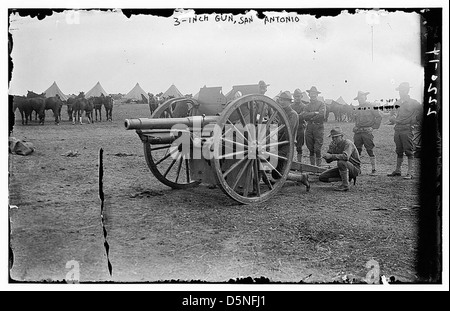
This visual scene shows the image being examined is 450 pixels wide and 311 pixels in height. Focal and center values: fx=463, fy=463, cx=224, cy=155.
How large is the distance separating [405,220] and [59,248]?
3400mm

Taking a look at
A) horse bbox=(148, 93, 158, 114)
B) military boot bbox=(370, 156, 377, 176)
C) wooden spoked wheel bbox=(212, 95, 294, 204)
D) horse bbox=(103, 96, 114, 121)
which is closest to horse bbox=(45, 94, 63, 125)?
horse bbox=(103, 96, 114, 121)

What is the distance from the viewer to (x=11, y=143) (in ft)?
14.1

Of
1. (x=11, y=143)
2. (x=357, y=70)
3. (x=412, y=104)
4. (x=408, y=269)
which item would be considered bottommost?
(x=408, y=269)

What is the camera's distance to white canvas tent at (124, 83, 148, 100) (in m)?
4.64

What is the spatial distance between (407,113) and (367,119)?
760 mm

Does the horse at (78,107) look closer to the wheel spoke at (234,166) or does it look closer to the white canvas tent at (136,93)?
the white canvas tent at (136,93)

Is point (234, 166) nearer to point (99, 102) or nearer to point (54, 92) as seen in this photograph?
point (99, 102)

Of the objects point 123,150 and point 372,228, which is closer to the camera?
point 372,228

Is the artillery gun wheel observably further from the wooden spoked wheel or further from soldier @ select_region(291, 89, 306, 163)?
soldier @ select_region(291, 89, 306, 163)

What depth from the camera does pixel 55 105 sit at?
16.3 ft

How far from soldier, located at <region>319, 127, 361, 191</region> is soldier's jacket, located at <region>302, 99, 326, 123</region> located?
0.35m
